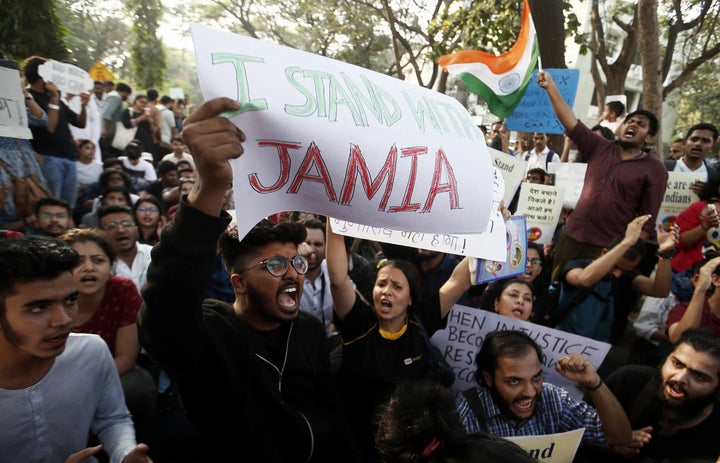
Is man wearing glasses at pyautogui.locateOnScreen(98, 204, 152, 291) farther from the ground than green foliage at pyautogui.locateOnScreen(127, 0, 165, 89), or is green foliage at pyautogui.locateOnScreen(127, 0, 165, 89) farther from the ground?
green foliage at pyautogui.locateOnScreen(127, 0, 165, 89)

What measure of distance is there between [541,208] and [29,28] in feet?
32.4

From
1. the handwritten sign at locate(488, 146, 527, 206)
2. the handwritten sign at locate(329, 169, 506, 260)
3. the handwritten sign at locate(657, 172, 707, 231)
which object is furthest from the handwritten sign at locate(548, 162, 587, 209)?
the handwritten sign at locate(329, 169, 506, 260)

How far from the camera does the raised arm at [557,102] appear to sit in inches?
133

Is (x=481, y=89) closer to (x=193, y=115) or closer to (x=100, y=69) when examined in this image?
(x=193, y=115)

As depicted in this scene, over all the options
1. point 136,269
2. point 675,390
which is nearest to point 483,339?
point 675,390

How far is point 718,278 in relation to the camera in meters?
2.70

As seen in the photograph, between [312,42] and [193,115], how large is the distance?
21.3m

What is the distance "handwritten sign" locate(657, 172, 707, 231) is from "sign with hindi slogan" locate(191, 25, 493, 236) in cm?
431

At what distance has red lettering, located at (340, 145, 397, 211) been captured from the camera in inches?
49.7

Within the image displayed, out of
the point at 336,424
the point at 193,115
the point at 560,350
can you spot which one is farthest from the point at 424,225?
the point at 560,350

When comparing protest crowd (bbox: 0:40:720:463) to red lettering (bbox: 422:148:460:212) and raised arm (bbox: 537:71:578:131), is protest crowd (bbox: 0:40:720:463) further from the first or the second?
red lettering (bbox: 422:148:460:212)

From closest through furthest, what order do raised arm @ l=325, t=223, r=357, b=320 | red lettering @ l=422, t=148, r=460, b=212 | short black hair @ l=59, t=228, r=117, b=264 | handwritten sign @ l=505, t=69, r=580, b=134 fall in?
red lettering @ l=422, t=148, r=460, b=212 < raised arm @ l=325, t=223, r=357, b=320 < short black hair @ l=59, t=228, r=117, b=264 < handwritten sign @ l=505, t=69, r=580, b=134

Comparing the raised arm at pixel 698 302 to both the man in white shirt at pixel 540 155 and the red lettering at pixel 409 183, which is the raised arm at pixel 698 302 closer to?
the red lettering at pixel 409 183

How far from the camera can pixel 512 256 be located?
2.81m
